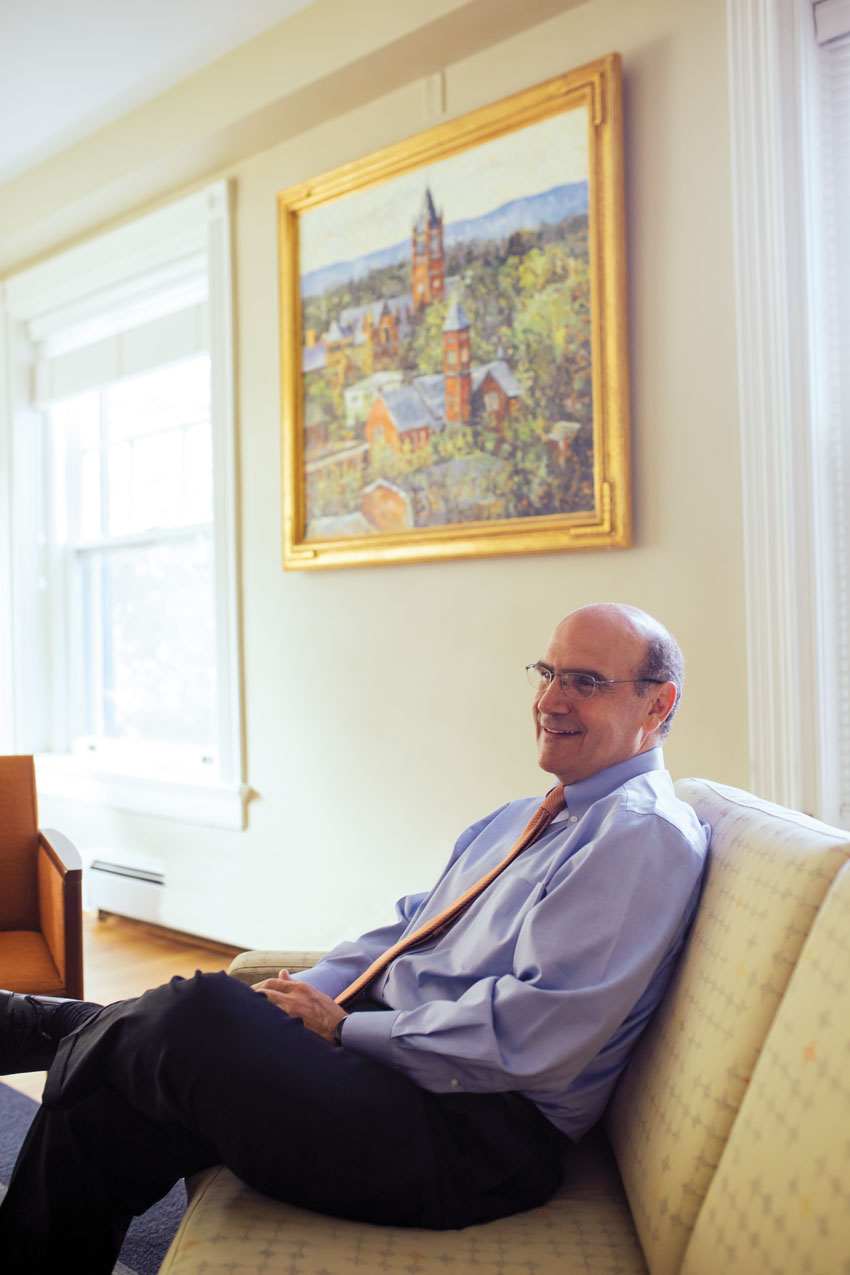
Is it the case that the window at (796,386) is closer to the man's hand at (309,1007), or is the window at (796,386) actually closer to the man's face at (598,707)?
the man's face at (598,707)

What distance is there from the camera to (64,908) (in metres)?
2.36

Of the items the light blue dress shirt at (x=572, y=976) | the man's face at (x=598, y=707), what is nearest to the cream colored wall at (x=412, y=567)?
the man's face at (x=598, y=707)

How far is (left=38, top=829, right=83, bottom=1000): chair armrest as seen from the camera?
91.6 inches

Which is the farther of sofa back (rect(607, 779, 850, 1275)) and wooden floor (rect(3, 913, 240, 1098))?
wooden floor (rect(3, 913, 240, 1098))

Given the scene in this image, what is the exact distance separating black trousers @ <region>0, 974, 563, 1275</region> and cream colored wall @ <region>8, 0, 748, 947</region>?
4.39 ft

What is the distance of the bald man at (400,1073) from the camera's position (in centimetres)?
129

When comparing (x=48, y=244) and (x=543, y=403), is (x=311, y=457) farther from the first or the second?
(x=48, y=244)

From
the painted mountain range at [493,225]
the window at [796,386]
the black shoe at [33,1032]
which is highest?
the painted mountain range at [493,225]

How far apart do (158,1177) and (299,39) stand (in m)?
3.24

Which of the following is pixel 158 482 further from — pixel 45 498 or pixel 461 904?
pixel 461 904

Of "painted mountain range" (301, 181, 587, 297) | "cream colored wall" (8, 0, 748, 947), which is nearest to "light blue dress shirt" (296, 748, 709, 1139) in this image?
"cream colored wall" (8, 0, 748, 947)

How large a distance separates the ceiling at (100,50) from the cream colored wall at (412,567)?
9 centimetres

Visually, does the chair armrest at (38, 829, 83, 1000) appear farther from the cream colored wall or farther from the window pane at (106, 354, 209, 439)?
the window pane at (106, 354, 209, 439)

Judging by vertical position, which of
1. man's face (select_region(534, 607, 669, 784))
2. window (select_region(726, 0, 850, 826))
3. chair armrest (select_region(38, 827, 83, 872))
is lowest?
chair armrest (select_region(38, 827, 83, 872))
